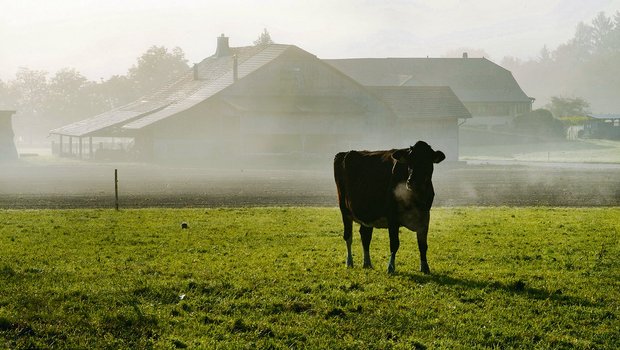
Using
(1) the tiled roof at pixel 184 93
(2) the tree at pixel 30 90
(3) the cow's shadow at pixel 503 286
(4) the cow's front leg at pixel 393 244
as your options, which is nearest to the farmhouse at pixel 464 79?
(1) the tiled roof at pixel 184 93

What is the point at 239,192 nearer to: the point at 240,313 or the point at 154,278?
the point at 154,278

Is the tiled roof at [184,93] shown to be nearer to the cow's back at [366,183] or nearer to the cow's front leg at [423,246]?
the cow's back at [366,183]

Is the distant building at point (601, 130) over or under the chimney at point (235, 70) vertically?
under

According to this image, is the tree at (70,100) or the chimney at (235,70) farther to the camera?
the tree at (70,100)

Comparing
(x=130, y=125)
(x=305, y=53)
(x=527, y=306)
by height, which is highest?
(x=305, y=53)

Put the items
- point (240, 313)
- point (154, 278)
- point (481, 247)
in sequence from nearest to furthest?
point (240, 313), point (154, 278), point (481, 247)

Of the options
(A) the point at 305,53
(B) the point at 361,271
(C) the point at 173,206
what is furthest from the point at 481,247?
(A) the point at 305,53

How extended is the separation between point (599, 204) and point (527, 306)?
825 inches

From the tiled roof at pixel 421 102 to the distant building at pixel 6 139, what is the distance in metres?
37.5

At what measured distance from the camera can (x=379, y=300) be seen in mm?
11234

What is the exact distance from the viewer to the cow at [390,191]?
12.7 metres

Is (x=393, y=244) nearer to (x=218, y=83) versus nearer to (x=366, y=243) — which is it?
(x=366, y=243)

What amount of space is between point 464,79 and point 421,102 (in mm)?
52488

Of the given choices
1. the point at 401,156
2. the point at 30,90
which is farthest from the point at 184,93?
the point at 30,90
